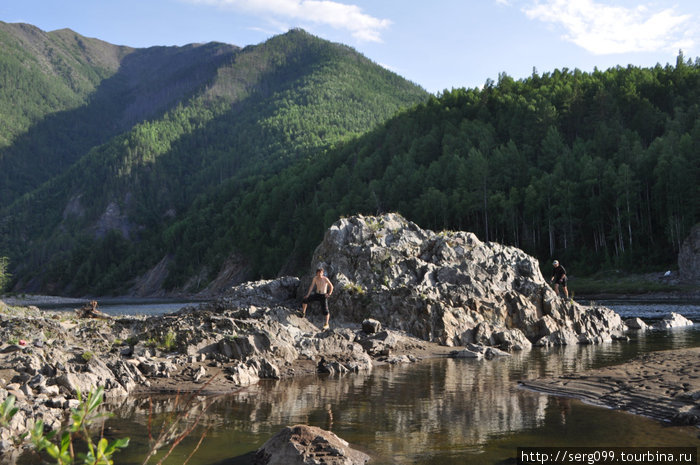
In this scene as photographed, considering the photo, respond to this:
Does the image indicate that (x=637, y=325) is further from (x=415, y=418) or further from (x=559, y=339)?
(x=415, y=418)

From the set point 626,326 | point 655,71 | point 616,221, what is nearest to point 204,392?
point 626,326

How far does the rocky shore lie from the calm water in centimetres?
156

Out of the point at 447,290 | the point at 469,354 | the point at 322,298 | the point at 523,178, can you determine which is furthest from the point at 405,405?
the point at 523,178

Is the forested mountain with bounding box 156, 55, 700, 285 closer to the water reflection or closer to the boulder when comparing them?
the boulder

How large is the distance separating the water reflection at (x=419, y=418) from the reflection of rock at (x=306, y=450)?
0.61 m

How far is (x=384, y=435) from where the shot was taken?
37.9 feet

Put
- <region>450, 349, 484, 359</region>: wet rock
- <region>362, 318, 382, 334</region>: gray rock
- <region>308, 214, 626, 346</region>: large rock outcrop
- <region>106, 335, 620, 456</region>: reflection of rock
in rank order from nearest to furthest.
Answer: <region>106, 335, 620, 456</region>: reflection of rock < <region>450, 349, 484, 359</region>: wet rock < <region>362, 318, 382, 334</region>: gray rock < <region>308, 214, 626, 346</region>: large rock outcrop

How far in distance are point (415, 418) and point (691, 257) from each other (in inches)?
2509

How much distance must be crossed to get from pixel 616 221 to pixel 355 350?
66515mm

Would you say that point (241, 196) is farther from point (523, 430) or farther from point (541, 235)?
point (523, 430)

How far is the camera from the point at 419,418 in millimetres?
12859

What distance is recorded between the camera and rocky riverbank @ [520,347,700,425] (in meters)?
12.5

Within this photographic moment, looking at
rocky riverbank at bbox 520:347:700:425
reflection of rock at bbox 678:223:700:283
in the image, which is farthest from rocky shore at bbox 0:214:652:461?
reflection of rock at bbox 678:223:700:283

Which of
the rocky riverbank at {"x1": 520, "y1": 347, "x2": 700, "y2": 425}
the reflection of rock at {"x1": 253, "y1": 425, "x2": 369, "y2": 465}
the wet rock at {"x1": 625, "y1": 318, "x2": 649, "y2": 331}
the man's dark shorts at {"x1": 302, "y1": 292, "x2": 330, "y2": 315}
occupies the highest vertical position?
the man's dark shorts at {"x1": 302, "y1": 292, "x2": 330, "y2": 315}
